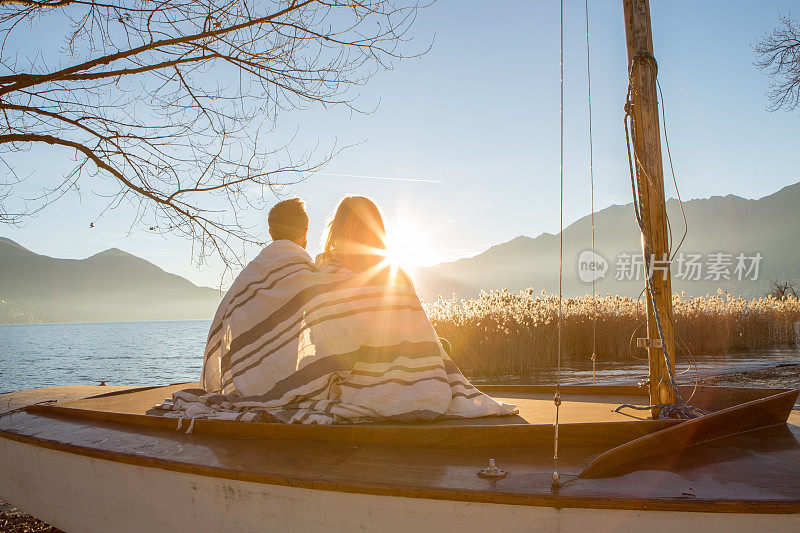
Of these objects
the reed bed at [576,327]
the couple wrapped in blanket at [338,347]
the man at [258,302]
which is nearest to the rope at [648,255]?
the couple wrapped in blanket at [338,347]

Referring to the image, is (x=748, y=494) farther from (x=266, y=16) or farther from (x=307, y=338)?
(x=266, y=16)

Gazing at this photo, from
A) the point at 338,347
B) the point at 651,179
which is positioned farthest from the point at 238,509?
the point at 651,179

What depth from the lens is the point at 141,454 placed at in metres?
2.81

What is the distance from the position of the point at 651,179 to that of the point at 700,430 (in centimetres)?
127

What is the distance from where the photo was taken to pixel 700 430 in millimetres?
2607

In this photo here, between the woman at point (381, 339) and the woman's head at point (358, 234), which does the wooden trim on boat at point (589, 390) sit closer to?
the woman at point (381, 339)

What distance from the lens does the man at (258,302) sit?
3510mm

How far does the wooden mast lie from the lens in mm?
3004

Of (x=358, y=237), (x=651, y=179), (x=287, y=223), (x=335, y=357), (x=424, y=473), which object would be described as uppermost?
(x=651, y=179)

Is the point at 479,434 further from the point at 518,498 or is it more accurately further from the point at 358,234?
the point at 358,234

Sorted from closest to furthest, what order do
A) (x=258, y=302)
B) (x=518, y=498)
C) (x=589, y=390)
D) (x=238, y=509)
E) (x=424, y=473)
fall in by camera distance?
(x=518, y=498), (x=424, y=473), (x=238, y=509), (x=258, y=302), (x=589, y=390)

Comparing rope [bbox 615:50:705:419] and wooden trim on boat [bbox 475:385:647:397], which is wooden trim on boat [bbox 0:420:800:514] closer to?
rope [bbox 615:50:705:419]

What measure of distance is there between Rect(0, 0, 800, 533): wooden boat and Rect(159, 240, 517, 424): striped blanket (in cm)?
17

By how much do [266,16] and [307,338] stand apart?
268cm
